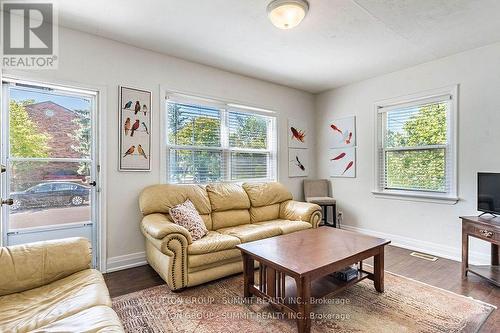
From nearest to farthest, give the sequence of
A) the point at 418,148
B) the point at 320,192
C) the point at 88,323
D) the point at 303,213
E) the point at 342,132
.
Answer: the point at 88,323
the point at 303,213
the point at 418,148
the point at 342,132
the point at 320,192

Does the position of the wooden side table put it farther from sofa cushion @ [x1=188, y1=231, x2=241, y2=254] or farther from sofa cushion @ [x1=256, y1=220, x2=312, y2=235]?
sofa cushion @ [x1=188, y1=231, x2=241, y2=254]

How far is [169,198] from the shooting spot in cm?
304

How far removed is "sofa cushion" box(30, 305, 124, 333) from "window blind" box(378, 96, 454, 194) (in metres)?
3.97

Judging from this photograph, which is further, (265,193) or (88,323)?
(265,193)

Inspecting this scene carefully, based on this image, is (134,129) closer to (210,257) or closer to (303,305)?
(210,257)

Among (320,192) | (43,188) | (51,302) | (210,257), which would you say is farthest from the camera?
(320,192)

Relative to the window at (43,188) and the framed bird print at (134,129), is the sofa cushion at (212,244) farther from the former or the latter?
the window at (43,188)

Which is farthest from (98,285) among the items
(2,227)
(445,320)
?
(445,320)

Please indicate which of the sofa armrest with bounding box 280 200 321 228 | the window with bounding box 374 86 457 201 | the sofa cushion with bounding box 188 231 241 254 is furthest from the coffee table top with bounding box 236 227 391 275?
the window with bounding box 374 86 457 201

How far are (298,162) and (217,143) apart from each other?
5.61ft

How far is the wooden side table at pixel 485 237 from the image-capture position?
2455 millimetres

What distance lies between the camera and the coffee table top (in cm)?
191

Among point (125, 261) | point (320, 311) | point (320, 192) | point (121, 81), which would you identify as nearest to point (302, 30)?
point (121, 81)

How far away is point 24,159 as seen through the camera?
2.53m
